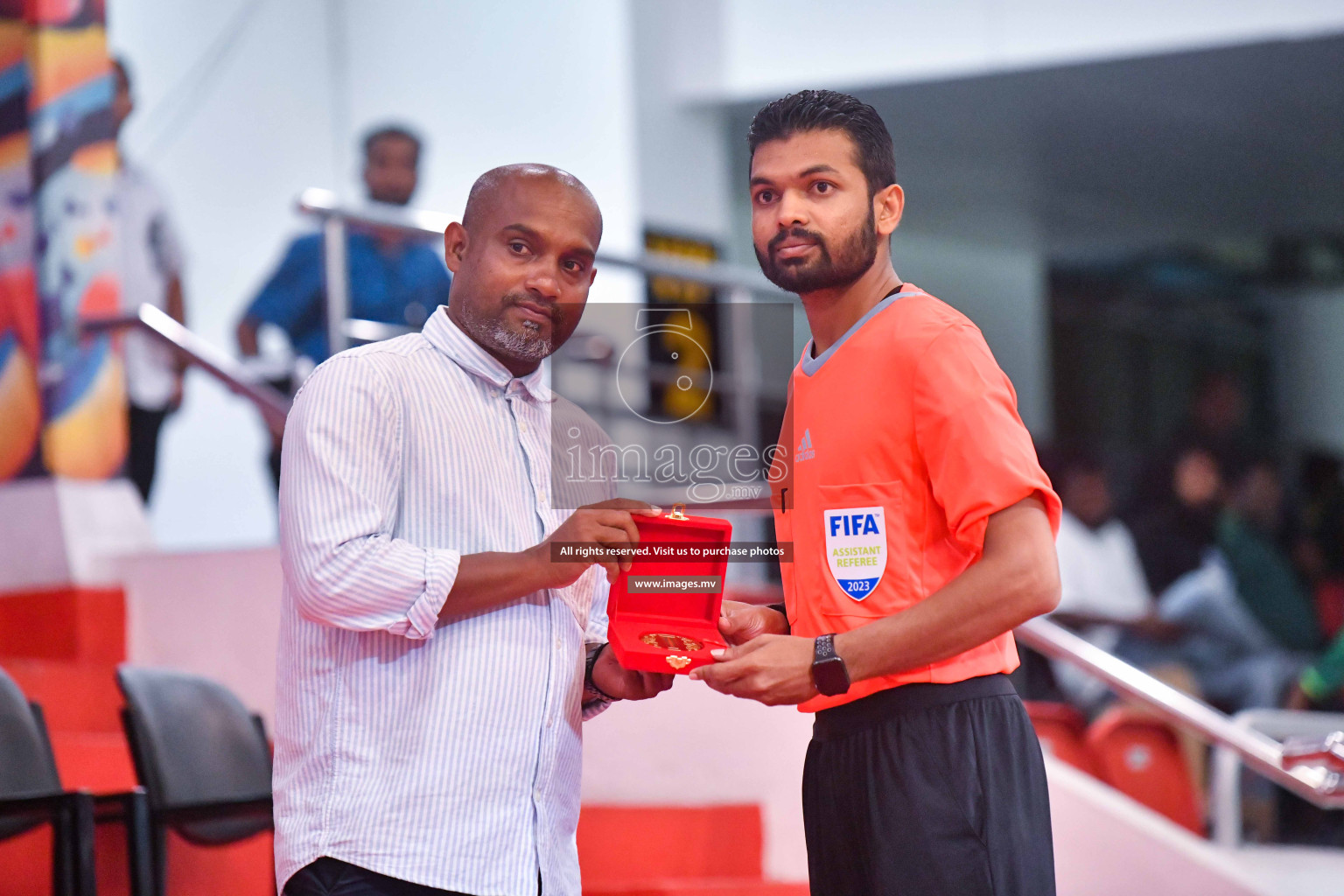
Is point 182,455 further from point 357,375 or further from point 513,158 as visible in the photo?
point 357,375

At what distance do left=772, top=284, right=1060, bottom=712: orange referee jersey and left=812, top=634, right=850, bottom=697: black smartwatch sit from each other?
85 millimetres

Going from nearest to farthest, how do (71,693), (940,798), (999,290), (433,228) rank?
(940,798) → (71,693) → (433,228) → (999,290)

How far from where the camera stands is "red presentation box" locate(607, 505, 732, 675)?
1.89 m

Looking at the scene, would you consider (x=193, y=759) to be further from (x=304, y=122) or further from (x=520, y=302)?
(x=304, y=122)

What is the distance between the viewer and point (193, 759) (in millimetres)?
3252

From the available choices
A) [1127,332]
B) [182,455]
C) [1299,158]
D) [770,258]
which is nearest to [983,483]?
[770,258]

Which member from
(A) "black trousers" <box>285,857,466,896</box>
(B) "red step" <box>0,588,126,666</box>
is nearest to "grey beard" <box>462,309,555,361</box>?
(A) "black trousers" <box>285,857,466,896</box>

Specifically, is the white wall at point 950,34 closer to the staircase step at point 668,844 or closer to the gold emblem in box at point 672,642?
the staircase step at point 668,844

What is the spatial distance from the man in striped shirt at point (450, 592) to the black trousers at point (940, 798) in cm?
34

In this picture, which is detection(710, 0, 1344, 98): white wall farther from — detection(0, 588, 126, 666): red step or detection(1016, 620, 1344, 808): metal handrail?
detection(0, 588, 126, 666): red step

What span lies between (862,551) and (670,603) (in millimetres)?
276

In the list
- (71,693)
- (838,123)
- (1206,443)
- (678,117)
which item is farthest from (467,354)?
(1206,443)

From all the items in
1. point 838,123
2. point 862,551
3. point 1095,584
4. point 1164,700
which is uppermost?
point 838,123

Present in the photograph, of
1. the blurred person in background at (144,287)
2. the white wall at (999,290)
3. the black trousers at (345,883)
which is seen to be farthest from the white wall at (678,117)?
the black trousers at (345,883)
